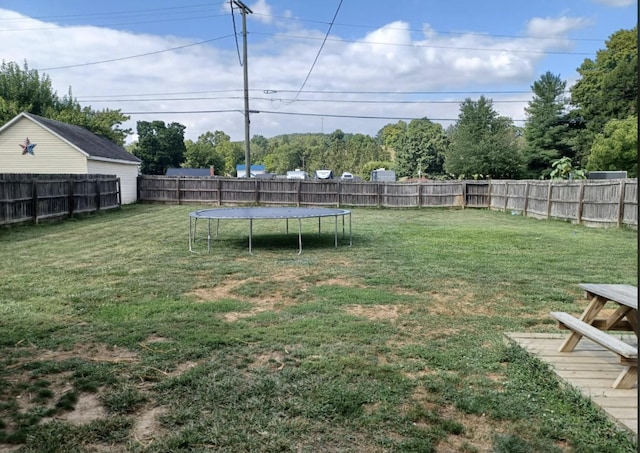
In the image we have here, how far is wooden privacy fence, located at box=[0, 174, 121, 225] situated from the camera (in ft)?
36.8

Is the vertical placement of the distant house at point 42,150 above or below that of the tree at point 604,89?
below

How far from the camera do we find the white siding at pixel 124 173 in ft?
59.5

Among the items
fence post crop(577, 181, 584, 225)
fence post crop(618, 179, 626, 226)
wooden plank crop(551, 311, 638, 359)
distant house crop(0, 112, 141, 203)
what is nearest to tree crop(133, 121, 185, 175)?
distant house crop(0, 112, 141, 203)

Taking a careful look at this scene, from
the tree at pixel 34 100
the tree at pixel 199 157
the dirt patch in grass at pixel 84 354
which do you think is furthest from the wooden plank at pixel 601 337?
the tree at pixel 199 157

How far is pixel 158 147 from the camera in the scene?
171ft

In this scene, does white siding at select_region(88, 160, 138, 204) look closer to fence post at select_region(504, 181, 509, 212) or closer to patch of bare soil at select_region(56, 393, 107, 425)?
fence post at select_region(504, 181, 509, 212)

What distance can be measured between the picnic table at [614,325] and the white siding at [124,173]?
18435mm

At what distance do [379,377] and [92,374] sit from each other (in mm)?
1956

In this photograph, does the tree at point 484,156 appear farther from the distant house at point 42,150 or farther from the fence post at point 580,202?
the distant house at point 42,150

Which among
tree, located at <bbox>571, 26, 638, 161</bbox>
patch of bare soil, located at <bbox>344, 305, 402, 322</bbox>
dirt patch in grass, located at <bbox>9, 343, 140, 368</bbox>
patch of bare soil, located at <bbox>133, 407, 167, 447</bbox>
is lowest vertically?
dirt patch in grass, located at <bbox>9, 343, 140, 368</bbox>

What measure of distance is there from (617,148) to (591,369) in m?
24.0

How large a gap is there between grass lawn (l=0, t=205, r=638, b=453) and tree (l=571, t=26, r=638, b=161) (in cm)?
2613

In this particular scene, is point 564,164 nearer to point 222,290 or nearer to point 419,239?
point 419,239

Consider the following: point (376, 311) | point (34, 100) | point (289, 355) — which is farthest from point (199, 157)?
point (289, 355)
